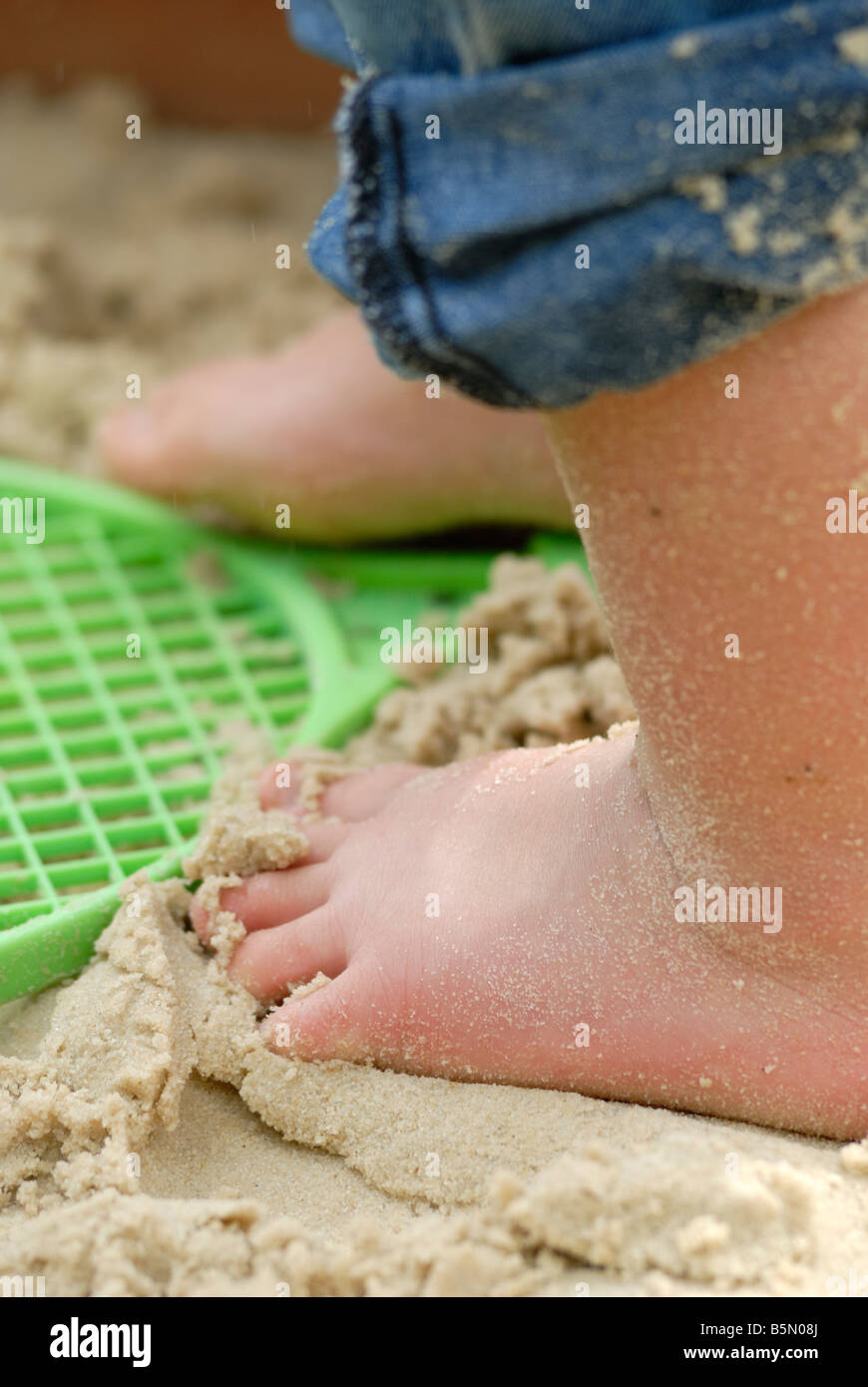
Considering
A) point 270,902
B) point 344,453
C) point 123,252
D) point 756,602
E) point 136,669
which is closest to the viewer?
point 756,602

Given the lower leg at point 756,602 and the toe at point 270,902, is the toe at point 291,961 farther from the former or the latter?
the lower leg at point 756,602

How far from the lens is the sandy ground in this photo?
2.17 ft

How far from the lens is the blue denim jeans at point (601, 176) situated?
1.79ft

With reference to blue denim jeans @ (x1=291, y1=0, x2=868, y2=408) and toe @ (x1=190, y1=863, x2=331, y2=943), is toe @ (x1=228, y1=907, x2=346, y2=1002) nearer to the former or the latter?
toe @ (x1=190, y1=863, x2=331, y2=943)

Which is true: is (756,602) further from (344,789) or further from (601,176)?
(344,789)

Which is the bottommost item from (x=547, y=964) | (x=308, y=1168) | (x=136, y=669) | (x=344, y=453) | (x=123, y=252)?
(x=308, y=1168)

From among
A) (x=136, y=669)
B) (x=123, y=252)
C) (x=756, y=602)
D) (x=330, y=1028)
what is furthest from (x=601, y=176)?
(x=123, y=252)

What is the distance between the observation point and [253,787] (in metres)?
1.01

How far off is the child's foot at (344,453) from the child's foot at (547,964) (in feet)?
1.41

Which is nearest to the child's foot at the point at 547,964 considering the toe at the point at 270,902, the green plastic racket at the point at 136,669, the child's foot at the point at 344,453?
the toe at the point at 270,902

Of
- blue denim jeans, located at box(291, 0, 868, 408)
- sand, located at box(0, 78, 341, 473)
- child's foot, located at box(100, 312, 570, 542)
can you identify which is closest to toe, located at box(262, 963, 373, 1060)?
blue denim jeans, located at box(291, 0, 868, 408)

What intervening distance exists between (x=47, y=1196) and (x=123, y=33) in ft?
4.97

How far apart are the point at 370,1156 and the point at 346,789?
28 cm

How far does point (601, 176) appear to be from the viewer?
22.0 inches
